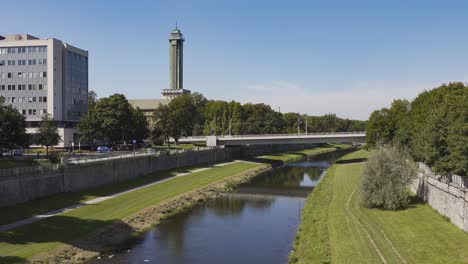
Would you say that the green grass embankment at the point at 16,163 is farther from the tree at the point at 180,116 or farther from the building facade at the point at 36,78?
the tree at the point at 180,116

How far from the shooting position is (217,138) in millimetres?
125562

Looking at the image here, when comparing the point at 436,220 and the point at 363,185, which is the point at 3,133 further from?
the point at 436,220

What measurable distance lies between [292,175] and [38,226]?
63.6m

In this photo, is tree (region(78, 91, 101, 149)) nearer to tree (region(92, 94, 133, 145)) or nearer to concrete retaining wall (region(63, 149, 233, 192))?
tree (region(92, 94, 133, 145))

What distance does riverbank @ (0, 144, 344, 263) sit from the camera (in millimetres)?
36156

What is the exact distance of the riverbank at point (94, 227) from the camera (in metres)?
36.2

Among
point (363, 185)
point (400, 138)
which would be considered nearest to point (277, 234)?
point (363, 185)

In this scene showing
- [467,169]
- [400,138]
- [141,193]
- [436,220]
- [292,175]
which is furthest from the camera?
[292,175]

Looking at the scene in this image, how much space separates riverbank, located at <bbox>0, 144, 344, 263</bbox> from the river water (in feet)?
6.17

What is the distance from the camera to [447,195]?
41.7 m

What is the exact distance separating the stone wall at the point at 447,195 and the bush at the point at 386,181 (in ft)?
7.23

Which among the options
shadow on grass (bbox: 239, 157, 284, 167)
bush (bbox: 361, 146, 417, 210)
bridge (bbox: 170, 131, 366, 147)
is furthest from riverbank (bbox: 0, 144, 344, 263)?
shadow on grass (bbox: 239, 157, 284, 167)

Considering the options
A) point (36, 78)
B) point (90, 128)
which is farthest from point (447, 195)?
point (36, 78)

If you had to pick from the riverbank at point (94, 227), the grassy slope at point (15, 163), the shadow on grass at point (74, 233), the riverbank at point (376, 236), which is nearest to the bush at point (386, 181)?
the riverbank at point (376, 236)
